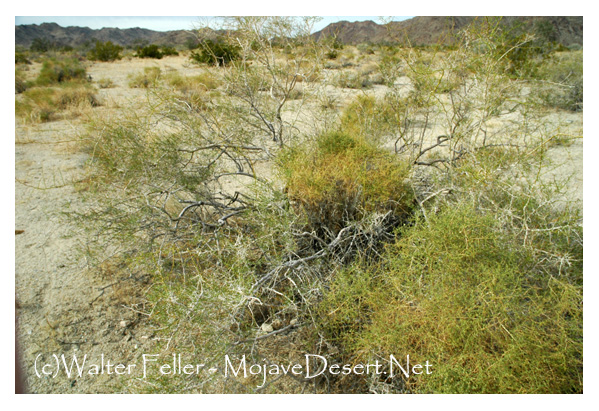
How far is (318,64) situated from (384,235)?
216 cm

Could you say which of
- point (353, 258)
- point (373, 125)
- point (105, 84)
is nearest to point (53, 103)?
point (105, 84)

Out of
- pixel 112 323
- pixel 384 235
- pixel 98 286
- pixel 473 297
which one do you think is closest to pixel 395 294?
pixel 473 297

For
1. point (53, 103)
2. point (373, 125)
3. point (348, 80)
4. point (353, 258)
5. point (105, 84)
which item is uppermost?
point (105, 84)

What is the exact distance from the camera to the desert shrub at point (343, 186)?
3.02 metres

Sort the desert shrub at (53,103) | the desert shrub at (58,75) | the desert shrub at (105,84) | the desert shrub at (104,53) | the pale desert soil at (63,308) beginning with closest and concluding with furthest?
the pale desert soil at (63,308), the desert shrub at (53,103), the desert shrub at (58,75), the desert shrub at (105,84), the desert shrub at (104,53)

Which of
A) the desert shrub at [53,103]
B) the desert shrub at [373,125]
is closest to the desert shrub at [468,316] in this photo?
the desert shrub at [373,125]

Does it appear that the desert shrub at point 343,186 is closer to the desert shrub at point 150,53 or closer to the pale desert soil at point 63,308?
the pale desert soil at point 63,308

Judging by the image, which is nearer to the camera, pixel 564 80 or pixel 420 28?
pixel 420 28

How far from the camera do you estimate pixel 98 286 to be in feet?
11.1

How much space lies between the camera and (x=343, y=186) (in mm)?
3096

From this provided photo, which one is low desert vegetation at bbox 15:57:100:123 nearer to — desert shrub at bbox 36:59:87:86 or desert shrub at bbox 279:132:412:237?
desert shrub at bbox 36:59:87:86

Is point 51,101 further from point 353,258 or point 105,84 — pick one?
point 353,258

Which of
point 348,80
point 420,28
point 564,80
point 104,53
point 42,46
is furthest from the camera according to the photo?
point 42,46

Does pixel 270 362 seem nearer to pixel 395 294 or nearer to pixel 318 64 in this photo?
pixel 395 294
